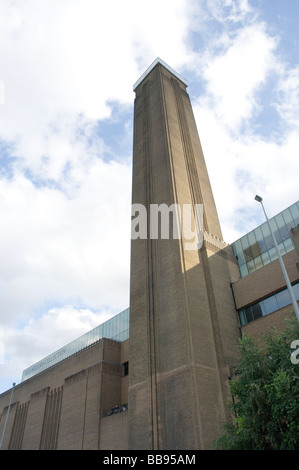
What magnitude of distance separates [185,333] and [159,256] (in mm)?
7860

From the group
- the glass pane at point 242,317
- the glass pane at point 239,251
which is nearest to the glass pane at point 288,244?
the glass pane at point 239,251

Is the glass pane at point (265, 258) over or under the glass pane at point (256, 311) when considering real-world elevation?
over

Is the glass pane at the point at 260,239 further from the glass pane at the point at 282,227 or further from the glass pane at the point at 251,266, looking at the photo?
the glass pane at the point at 282,227

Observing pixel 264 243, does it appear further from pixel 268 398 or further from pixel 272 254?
pixel 268 398

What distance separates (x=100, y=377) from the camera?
33.6 metres

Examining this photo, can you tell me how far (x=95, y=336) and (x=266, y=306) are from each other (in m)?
31.5

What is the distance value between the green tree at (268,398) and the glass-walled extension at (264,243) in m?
14.8

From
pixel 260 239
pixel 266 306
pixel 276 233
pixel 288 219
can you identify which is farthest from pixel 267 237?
pixel 266 306

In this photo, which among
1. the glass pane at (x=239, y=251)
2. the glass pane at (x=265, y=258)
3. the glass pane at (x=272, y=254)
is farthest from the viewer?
the glass pane at (x=239, y=251)

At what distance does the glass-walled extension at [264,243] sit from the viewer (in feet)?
99.6

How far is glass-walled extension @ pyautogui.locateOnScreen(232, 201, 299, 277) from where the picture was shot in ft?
99.6

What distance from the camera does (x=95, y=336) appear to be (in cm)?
5209

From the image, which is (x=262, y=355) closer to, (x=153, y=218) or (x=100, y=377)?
(x=153, y=218)
